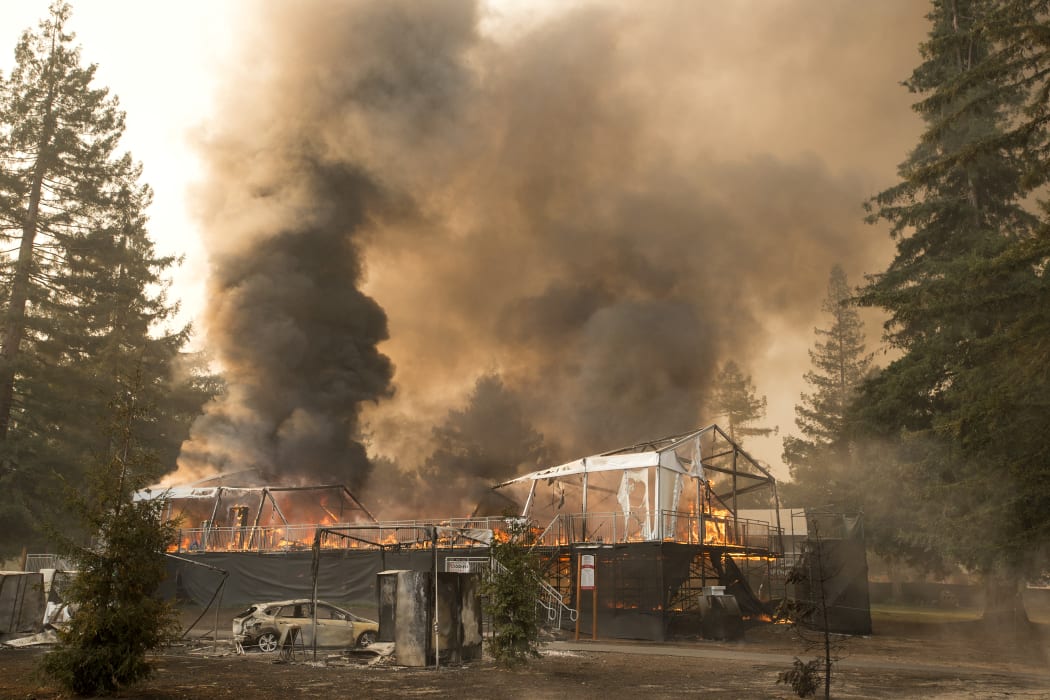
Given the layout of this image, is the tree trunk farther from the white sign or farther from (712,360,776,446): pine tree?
(712,360,776,446): pine tree

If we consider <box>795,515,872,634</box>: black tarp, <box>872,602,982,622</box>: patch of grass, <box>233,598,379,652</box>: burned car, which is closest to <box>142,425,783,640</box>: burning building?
<box>233,598,379,652</box>: burned car

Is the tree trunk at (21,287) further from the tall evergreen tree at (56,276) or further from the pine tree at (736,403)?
the pine tree at (736,403)

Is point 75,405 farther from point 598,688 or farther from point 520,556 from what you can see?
point 598,688

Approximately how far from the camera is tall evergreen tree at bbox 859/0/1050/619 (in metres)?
18.0

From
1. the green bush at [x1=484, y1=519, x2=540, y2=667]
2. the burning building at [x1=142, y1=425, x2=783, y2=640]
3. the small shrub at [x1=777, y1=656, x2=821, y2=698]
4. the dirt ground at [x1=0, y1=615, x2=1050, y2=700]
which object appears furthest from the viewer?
the burning building at [x1=142, y1=425, x2=783, y2=640]

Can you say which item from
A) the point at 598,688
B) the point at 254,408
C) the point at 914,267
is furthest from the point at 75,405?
the point at 914,267

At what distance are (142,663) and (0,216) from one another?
30.6 m

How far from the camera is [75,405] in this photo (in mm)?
34969

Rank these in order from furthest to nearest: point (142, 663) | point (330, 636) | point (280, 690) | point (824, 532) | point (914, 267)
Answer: point (914, 267) < point (824, 532) < point (330, 636) < point (280, 690) < point (142, 663)

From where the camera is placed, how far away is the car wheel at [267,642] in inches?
683

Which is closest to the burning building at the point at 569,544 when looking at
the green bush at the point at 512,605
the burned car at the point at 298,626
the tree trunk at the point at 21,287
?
the burned car at the point at 298,626

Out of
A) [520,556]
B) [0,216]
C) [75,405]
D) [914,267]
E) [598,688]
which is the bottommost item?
[598,688]

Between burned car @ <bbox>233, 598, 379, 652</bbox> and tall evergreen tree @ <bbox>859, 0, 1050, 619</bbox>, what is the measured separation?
1469 cm

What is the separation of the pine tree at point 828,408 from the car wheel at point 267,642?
32587 mm
